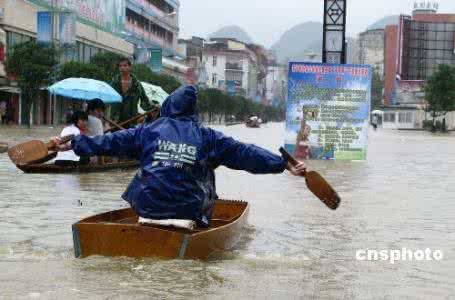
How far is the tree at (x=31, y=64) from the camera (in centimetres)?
4234

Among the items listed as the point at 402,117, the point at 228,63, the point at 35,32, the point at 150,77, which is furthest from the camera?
the point at 228,63

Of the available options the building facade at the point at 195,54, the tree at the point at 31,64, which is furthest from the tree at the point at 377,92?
the tree at the point at 31,64

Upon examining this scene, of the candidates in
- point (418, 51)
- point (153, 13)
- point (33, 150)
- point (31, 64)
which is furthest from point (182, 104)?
point (418, 51)

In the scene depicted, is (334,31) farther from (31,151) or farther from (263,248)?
(31,151)

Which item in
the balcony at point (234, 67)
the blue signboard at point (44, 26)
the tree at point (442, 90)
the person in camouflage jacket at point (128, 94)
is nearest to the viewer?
the person in camouflage jacket at point (128, 94)

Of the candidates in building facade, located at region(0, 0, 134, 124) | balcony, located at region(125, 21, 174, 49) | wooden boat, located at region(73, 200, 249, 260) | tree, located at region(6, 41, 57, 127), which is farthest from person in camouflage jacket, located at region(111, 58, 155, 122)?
balcony, located at region(125, 21, 174, 49)

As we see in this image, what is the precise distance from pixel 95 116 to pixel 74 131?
0.60 meters

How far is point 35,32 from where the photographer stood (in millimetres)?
53094

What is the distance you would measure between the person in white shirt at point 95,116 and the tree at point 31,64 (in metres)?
28.9

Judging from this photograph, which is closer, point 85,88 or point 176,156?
point 176,156

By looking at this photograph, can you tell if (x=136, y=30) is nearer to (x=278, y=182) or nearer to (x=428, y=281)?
(x=278, y=182)

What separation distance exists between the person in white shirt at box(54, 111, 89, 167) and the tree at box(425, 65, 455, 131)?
6475cm

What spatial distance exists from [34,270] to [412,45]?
125m

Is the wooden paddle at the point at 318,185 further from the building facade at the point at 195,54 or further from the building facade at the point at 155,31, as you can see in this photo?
the building facade at the point at 195,54
